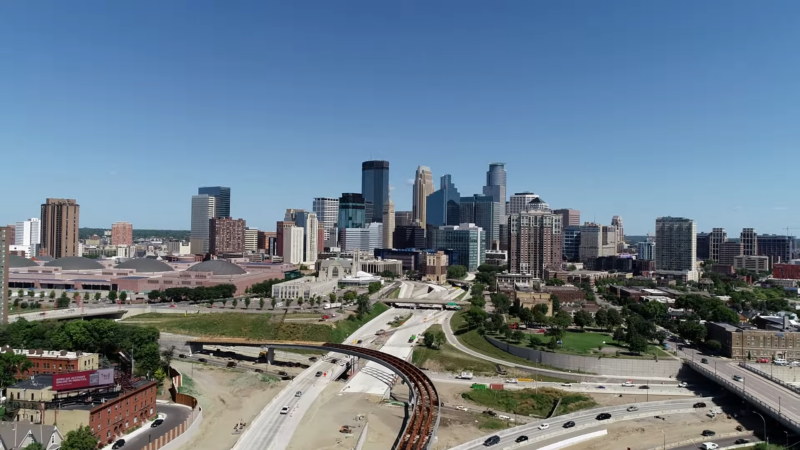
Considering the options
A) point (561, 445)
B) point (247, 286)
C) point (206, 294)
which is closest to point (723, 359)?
point (561, 445)

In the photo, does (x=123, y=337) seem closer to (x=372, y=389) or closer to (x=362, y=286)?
(x=372, y=389)

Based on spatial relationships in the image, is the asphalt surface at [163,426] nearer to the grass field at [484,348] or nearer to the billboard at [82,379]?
the billboard at [82,379]

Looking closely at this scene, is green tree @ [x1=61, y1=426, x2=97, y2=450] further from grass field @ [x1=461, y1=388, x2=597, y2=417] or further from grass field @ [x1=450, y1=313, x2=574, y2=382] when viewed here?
grass field @ [x1=450, y1=313, x2=574, y2=382]

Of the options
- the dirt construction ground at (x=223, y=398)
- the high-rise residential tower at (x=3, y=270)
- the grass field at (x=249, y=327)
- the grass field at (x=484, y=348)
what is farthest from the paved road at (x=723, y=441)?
the high-rise residential tower at (x=3, y=270)

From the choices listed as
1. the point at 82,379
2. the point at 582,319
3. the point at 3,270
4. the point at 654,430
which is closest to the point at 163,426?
the point at 82,379

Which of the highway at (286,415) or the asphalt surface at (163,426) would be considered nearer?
the asphalt surface at (163,426)

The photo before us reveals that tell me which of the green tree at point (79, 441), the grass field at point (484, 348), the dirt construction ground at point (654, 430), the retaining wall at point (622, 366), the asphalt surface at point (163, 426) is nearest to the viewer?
the green tree at point (79, 441)
